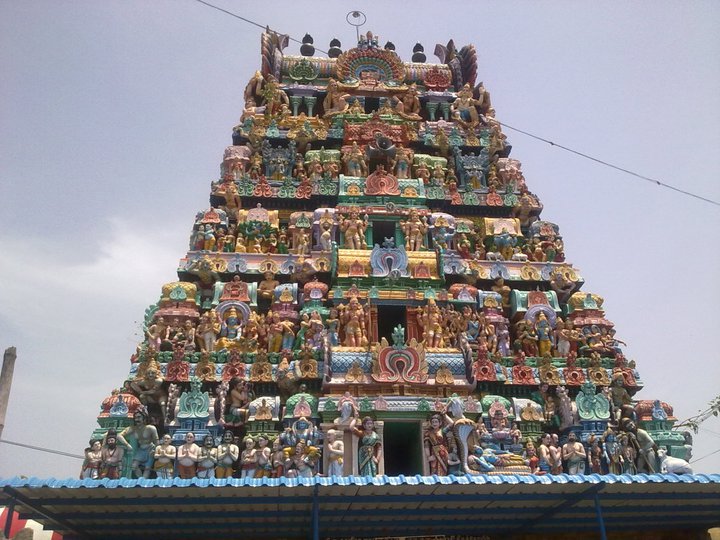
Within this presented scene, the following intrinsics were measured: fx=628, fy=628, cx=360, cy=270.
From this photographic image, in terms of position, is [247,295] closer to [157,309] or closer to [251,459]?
[157,309]

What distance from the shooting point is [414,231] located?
2067 cm

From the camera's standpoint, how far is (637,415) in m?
17.0

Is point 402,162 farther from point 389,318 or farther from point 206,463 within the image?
point 206,463

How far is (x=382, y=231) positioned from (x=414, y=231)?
5.43ft

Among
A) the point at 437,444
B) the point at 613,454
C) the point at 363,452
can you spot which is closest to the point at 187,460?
the point at 363,452

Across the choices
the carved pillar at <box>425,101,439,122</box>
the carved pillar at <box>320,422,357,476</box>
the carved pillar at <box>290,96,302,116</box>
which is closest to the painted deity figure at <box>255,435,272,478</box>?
the carved pillar at <box>320,422,357,476</box>

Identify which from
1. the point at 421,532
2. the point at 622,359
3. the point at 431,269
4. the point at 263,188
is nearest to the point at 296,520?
the point at 421,532

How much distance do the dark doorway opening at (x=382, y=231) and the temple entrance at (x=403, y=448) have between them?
6.63 m

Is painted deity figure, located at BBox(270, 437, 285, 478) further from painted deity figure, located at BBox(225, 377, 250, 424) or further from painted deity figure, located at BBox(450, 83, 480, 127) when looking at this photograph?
painted deity figure, located at BBox(450, 83, 480, 127)

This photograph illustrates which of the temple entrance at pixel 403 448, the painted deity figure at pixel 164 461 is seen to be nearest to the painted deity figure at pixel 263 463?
the painted deity figure at pixel 164 461

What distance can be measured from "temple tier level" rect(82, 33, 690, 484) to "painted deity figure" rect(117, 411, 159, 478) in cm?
6

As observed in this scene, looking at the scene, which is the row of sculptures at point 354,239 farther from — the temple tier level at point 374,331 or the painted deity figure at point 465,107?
the painted deity figure at point 465,107

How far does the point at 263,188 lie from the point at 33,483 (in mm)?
13672

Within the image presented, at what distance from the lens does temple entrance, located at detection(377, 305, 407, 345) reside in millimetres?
19169
